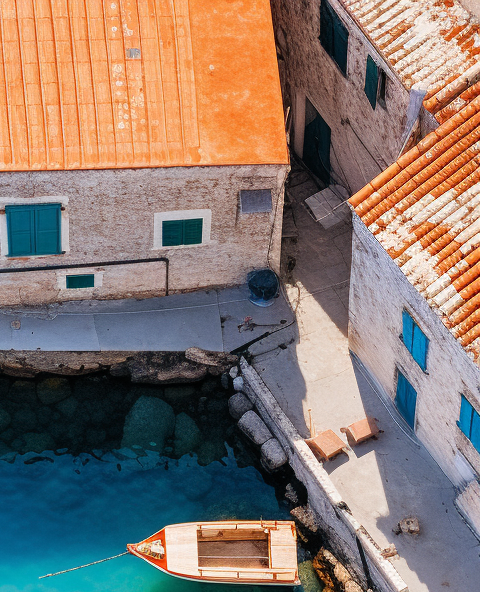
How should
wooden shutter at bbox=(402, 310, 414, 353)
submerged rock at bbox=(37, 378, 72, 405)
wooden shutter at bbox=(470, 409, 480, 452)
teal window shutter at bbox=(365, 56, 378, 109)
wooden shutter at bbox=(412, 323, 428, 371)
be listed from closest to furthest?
1. wooden shutter at bbox=(470, 409, 480, 452)
2. wooden shutter at bbox=(412, 323, 428, 371)
3. wooden shutter at bbox=(402, 310, 414, 353)
4. teal window shutter at bbox=(365, 56, 378, 109)
5. submerged rock at bbox=(37, 378, 72, 405)

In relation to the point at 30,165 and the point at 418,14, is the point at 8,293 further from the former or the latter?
the point at 418,14

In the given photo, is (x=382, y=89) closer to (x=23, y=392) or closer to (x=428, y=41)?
(x=428, y=41)

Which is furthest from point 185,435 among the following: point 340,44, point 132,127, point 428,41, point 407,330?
point 428,41

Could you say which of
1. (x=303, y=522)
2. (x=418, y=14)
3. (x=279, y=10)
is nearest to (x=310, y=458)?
(x=303, y=522)

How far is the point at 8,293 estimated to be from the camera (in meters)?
33.7

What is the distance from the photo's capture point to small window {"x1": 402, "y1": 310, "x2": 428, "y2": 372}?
28734 millimetres

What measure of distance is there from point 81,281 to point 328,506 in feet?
31.9

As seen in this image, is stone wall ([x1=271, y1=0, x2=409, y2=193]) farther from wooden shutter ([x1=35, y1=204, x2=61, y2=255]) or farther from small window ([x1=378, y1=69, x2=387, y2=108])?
wooden shutter ([x1=35, y1=204, x2=61, y2=255])

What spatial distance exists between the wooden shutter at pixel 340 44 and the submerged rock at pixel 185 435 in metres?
11.4

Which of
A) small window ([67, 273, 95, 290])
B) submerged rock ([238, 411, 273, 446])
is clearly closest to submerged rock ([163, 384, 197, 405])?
submerged rock ([238, 411, 273, 446])

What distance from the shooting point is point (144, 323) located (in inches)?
1350

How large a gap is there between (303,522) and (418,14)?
1415 centimetres

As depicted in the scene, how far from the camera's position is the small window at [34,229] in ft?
102

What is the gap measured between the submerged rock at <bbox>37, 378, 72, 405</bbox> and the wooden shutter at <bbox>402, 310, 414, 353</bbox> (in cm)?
1063
